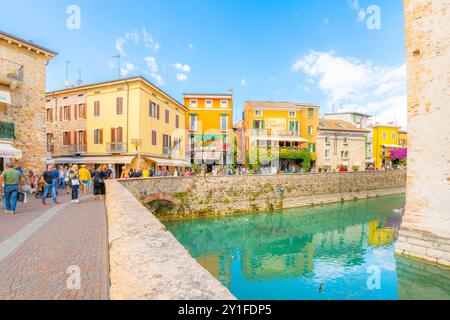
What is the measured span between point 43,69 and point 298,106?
2870cm

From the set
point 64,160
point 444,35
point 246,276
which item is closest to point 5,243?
point 246,276

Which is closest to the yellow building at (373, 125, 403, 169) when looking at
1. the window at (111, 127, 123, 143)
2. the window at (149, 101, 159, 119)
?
the window at (149, 101, 159, 119)

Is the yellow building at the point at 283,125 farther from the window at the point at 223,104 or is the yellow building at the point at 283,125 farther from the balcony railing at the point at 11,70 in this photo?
the balcony railing at the point at 11,70

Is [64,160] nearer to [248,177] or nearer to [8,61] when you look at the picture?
[8,61]

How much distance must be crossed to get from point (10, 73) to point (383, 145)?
52730 mm

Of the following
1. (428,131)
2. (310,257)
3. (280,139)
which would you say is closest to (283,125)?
(280,139)

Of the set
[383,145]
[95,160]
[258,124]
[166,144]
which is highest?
[258,124]

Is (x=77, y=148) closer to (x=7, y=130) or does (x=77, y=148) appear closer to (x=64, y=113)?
(x=64, y=113)

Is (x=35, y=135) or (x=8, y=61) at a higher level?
(x=8, y=61)

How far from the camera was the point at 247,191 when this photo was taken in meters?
21.9

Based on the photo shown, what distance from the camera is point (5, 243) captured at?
503 cm

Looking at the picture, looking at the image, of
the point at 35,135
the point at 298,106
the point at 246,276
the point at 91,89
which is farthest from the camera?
the point at 298,106

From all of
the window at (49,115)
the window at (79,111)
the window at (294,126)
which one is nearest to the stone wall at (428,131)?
the window at (294,126)

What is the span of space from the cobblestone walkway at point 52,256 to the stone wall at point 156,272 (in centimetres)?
68
